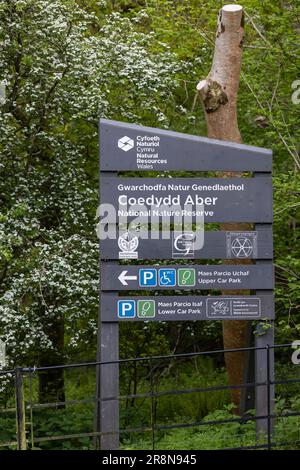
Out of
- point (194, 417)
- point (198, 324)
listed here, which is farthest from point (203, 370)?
point (194, 417)

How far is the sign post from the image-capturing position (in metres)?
11.0

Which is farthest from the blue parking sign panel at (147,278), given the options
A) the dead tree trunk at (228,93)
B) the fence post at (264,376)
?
the dead tree trunk at (228,93)

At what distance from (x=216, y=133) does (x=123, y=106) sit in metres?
1.87

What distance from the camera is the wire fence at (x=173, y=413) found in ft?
34.0

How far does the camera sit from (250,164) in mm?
11266

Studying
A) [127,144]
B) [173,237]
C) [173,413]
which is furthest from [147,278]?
[173,413]

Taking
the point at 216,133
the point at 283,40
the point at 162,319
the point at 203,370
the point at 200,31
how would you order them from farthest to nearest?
the point at 203,370 → the point at 200,31 → the point at 283,40 → the point at 216,133 → the point at 162,319

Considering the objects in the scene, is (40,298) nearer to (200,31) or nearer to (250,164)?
(250,164)

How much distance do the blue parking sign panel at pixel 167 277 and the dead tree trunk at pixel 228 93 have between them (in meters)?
2.11

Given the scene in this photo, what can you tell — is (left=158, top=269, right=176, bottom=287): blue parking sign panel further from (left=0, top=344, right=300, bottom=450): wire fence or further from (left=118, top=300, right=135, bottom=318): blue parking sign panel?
(left=0, top=344, right=300, bottom=450): wire fence

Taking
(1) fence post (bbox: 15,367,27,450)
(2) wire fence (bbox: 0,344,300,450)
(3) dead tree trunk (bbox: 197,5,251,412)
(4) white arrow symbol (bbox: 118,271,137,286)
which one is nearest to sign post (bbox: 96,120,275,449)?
(4) white arrow symbol (bbox: 118,271,137,286)

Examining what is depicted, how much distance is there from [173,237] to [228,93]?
2.86 meters

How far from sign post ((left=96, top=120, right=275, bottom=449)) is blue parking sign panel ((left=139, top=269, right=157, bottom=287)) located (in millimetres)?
11

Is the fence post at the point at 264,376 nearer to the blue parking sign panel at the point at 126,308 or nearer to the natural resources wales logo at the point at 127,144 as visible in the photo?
the blue parking sign panel at the point at 126,308
